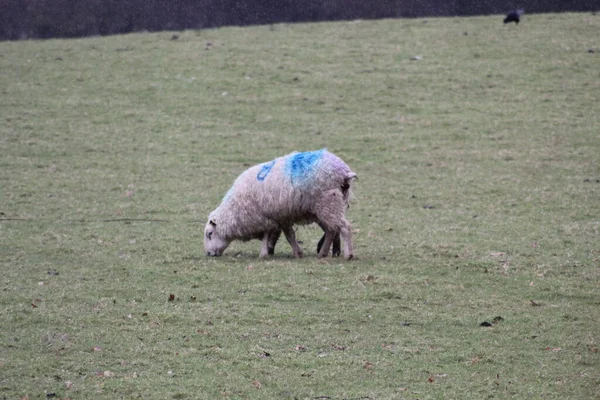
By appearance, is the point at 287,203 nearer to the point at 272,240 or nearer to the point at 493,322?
the point at 272,240

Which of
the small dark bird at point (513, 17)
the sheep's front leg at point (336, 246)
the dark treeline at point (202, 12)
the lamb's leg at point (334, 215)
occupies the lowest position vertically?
the sheep's front leg at point (336, 246)

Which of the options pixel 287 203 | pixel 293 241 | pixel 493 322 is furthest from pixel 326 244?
pixel 493 322

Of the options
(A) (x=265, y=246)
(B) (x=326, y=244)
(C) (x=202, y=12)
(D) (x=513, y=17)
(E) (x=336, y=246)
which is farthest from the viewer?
(C) (x=202, y=12)

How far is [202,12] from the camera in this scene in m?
30.2

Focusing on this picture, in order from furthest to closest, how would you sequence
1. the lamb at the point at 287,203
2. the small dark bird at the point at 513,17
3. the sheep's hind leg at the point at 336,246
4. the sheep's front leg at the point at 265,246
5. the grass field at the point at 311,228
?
the small dark bird at the point at 513,17
the sheep's front leg at the point at 265,246
the sheep's hind leg at the point at 336,246
the lamb at the point at 287,203
the grass field at the point at 311,228

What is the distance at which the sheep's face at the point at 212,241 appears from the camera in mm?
12023

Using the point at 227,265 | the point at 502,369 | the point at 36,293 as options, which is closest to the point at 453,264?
the point at 227,265

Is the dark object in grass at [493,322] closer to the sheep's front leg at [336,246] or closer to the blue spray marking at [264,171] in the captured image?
the sheep's front leg at [336,246]

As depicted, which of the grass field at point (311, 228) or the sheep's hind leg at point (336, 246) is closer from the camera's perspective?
the grass field at point (311, 228)

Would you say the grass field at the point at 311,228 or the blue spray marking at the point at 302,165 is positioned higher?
the blue spray marking at the point at 302,165

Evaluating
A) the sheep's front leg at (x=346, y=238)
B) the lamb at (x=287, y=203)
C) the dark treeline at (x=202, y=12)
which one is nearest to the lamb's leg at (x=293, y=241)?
the lamb at (x=287, y=203)

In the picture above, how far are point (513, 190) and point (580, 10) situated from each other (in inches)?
662

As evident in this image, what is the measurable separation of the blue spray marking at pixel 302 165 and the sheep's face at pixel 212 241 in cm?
145

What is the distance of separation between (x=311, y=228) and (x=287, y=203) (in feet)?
9.58
